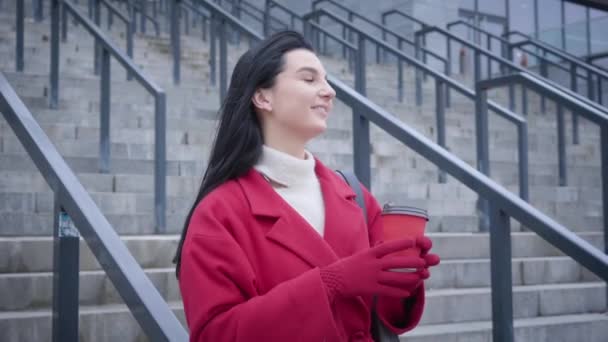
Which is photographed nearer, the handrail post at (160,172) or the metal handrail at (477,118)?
the handrail post at (160,172)

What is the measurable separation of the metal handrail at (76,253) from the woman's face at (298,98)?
513 millimetres

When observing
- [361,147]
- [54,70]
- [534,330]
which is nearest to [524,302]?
[534,330]

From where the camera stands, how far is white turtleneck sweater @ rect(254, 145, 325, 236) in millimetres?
1734

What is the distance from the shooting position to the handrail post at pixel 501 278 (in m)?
2.40

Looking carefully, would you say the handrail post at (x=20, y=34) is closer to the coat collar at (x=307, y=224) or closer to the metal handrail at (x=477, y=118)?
the metal handrail at (x=477, y=118)

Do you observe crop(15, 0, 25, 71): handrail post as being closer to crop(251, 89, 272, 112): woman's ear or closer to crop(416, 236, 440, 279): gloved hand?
crop(251, 89, 272, 112): woman's ear

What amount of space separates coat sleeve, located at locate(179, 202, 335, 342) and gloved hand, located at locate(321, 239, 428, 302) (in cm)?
3

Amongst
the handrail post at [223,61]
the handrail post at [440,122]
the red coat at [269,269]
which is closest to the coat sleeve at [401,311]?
the red coat at [269,269]

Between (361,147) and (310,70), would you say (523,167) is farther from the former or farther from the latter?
(310,70)

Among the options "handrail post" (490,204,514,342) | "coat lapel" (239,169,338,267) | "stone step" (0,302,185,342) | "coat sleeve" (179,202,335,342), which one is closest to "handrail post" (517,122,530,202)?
"handrail post" (490,204,514,342)

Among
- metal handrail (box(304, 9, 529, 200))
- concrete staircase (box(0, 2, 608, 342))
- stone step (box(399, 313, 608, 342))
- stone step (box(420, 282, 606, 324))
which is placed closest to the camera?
concrete staircase (box(0, 2, 608, 342))

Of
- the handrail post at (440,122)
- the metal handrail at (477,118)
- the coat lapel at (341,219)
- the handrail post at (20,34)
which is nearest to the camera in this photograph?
the coat lapel at (341,219)

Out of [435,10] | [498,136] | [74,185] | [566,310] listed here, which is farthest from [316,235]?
[435,10]

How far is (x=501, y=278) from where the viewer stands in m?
2.43
